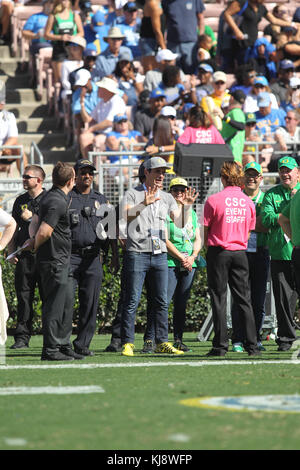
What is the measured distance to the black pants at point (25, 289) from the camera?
12.7 meters

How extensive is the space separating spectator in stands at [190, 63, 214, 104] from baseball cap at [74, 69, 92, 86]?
70.3 inches

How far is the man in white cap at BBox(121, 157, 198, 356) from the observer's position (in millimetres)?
10992

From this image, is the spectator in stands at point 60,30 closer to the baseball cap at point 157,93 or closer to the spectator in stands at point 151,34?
the spectator in stands at point 151,34

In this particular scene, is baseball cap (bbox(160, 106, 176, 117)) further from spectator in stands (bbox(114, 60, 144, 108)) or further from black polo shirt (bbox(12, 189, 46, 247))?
black polo shirt (bbox(12, 189, 46, 247))

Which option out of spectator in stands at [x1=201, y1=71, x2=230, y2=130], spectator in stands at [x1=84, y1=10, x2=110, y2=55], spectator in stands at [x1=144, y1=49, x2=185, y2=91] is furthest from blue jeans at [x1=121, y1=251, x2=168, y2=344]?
spectator in stands at [x1=84, y1=10, x2=110, y2=55]

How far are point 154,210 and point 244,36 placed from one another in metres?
10.7

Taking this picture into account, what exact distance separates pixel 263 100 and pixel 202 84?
128cm

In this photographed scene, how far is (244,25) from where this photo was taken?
21.4 meters

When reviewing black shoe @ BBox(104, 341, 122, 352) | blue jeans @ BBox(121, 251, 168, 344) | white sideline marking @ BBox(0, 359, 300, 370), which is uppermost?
blue jeans @ BBox(121, 251, 168, 344)

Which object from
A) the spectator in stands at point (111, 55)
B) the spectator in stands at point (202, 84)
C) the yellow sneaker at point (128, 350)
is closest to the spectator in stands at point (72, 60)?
the spectator in stands at point (111, 55)

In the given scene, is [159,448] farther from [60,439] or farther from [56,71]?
[56,71]

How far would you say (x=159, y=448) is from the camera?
5.48m

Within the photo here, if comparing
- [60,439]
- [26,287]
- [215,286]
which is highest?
[60,439]

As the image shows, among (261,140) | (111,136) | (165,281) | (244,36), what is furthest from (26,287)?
(244,36)
